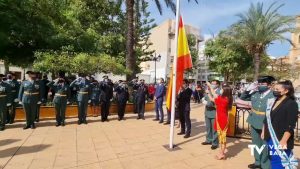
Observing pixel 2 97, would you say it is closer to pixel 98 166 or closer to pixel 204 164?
pixel 98 166

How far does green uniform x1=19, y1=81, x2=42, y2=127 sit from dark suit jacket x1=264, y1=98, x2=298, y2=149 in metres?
7.57

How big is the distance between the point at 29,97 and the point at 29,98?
0.03 meters

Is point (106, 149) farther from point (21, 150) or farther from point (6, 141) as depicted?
point (6, 141)

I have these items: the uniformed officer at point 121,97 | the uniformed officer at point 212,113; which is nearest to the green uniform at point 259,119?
the uniformed officer at point 212,113

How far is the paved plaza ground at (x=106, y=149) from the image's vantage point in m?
6.63

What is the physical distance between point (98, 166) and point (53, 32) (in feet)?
35.7

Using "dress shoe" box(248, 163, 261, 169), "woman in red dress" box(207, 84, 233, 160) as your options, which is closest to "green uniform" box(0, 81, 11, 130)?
"woman in red dress" box(207, 84, 233, 160)

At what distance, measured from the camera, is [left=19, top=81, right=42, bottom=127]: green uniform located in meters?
10.0

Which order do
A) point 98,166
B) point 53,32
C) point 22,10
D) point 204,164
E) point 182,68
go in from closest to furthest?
point 98,166, point 204,164, point 182,68, point 22,10, point 53,32

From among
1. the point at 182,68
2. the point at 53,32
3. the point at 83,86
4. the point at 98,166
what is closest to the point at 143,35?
the point at 53,32

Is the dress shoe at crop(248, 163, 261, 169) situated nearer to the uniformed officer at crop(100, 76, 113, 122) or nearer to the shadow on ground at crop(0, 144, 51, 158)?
the shadow on ground at crop(0, 144, 51, 158)

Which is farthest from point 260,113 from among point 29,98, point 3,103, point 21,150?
point 3,103

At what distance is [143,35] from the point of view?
34.1m

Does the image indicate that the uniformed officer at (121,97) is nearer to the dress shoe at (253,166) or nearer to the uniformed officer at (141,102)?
the uniformed officer at (141,102)
